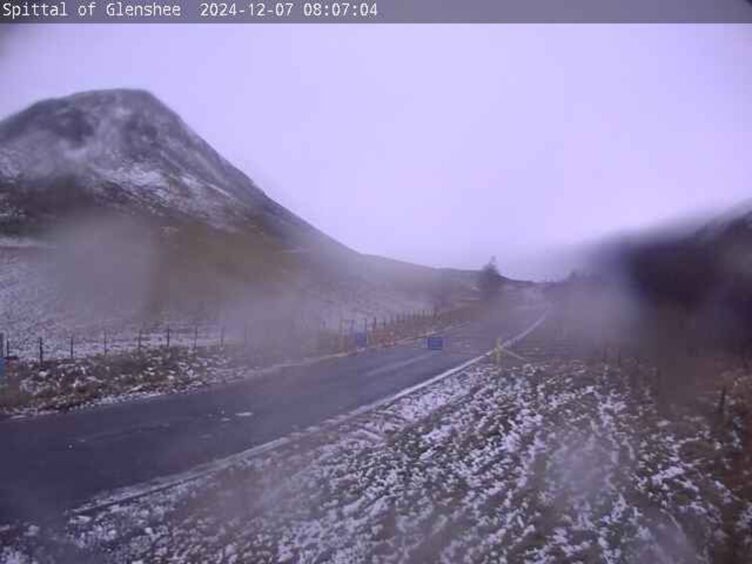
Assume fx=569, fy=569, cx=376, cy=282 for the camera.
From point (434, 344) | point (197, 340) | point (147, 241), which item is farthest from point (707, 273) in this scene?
point (147, 241)

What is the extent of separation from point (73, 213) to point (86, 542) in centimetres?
7246

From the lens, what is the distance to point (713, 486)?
7625mm

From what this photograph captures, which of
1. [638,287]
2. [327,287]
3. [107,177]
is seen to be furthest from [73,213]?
Answer: [638,287]

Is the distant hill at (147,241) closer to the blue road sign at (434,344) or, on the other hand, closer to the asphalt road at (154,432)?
the blue road sign at (434,344)

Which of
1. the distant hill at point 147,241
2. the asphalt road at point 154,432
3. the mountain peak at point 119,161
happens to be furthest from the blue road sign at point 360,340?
the mountain peak at point 119,161

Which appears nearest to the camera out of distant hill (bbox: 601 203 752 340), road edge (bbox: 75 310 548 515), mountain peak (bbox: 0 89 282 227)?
road edge (bbox: 75 310 548 515)

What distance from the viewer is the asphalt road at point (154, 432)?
7359 millimetres

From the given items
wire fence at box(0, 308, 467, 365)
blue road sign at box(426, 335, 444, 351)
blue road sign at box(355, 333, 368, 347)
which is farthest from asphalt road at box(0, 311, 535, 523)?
blue road sign at box(355, 333, 368, 347)

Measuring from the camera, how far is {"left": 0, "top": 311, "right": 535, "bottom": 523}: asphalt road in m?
7.36

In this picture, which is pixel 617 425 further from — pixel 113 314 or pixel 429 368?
pixel 113 314

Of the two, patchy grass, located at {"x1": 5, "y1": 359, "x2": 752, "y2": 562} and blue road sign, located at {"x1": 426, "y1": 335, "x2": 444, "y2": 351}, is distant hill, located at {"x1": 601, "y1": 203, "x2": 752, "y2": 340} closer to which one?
patchy grass, located at {"x1": 5, "y1": 359, "x2": 752, "y2": 562}

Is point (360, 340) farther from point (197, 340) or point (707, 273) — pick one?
point (707, 273)

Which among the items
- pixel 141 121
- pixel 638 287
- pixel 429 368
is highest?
pixel 141 121

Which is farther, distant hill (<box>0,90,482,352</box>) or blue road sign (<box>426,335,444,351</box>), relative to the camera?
distant hill (<box>0,90,482,352</box>)
